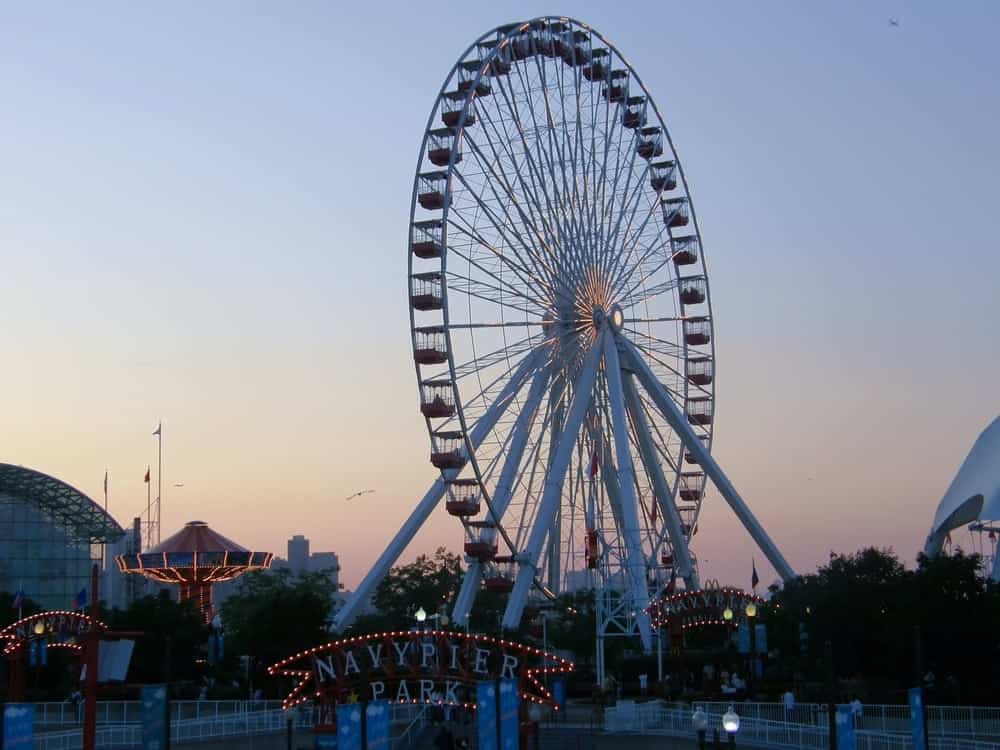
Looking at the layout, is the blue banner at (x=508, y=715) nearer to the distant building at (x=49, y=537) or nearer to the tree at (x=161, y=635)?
the tree at (x=161, y=635)

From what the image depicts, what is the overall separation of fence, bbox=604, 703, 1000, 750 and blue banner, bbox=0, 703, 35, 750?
54.7 feet

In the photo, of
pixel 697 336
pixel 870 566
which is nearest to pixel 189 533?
pixel 697 336

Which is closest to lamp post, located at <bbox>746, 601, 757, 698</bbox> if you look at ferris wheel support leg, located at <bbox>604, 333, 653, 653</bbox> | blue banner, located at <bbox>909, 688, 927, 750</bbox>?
ferris wheel support leg, located at <bbox>604, 333, 653, 653</bbox>

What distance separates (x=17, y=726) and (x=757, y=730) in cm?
1950

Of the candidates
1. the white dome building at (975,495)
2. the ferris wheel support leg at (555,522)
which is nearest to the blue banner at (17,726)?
the ferris wheel support leg at (555,522)

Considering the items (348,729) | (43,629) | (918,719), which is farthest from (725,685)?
(348,729)

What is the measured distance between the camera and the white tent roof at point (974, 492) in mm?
62750

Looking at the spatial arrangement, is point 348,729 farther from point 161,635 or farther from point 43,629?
point 161,635

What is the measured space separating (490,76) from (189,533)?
33.6m

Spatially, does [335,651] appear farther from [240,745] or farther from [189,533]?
[189,533]

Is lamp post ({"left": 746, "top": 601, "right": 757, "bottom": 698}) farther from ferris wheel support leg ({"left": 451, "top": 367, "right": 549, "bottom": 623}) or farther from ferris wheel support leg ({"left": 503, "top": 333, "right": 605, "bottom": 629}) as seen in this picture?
ferris wheel support leg ({"left": 451, "top": 367, "right": 549, "bottom": 623})

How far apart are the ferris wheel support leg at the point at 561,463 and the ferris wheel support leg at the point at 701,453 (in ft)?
6.16

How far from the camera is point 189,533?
258 feet

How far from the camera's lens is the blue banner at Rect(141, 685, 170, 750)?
28.8 metres
